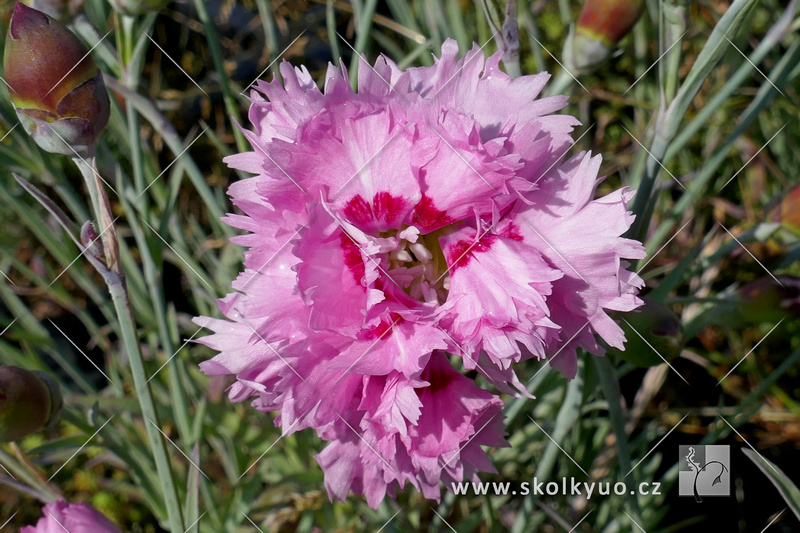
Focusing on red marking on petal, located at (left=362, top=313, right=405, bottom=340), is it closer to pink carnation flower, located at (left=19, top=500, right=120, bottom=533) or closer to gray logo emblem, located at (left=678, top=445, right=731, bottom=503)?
pink carnation flower, located at (left=19, top=500, right=120, bottom=533)

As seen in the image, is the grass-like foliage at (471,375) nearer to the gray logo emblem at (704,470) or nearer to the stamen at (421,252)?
the gray logo emblem at (704,470)

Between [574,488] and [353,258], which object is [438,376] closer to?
[353,258]

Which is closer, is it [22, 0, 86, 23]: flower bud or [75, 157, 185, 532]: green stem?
[75, 157, 185, 532]: green stem

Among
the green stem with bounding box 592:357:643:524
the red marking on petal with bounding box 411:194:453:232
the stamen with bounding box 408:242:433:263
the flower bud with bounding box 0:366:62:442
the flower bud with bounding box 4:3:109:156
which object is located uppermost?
the flower bud with bounding box 4:3:109:156

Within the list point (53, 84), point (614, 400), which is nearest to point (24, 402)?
point (53, 84)

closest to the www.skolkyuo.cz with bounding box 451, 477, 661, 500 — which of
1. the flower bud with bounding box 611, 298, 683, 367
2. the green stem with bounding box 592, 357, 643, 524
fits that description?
the green stem with bounding box 592, 357, 643, 524

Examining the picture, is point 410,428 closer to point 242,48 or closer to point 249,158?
point 249,158

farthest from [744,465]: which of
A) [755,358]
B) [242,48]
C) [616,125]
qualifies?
[242,48]
